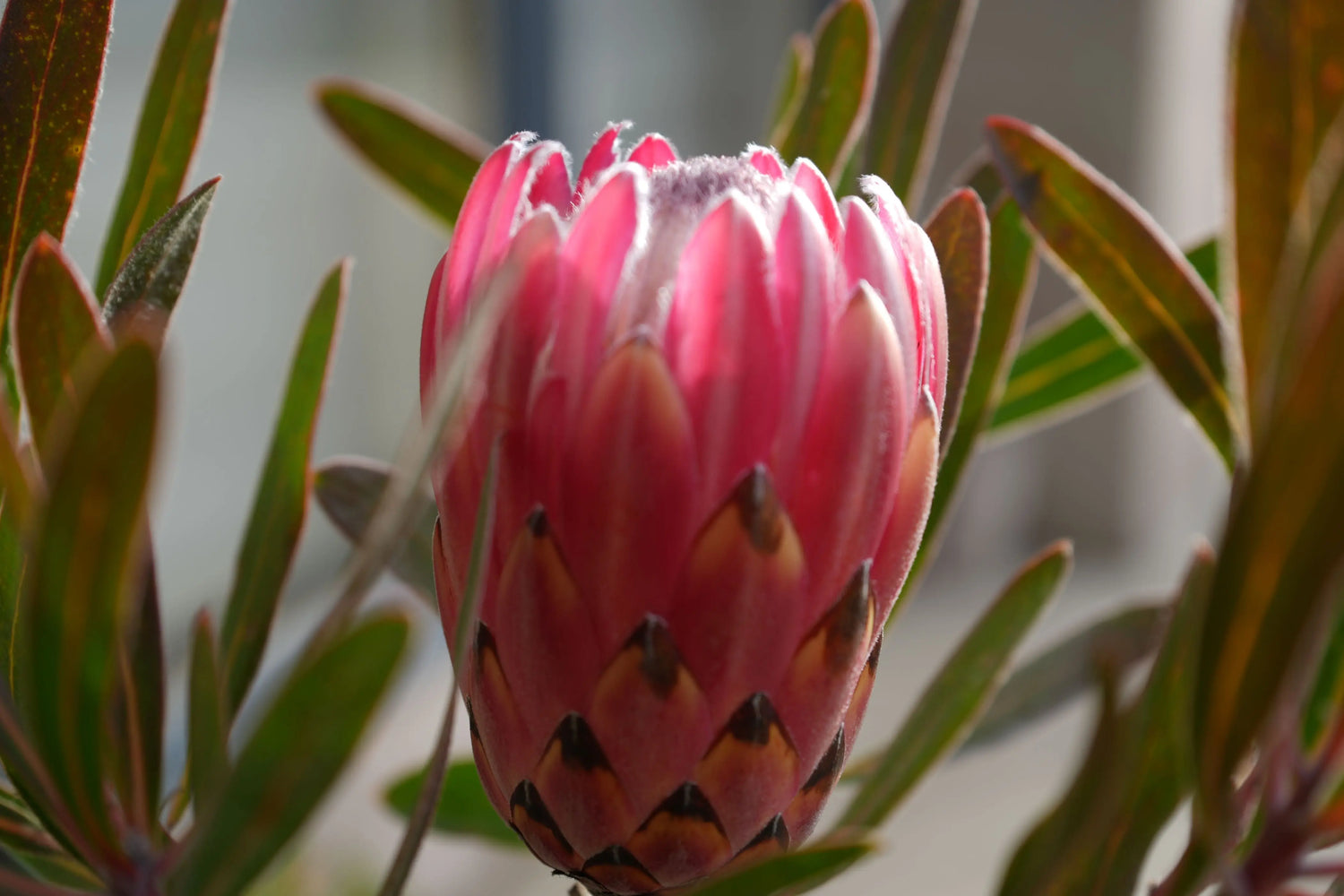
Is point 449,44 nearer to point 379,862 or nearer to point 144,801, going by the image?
point 379,862

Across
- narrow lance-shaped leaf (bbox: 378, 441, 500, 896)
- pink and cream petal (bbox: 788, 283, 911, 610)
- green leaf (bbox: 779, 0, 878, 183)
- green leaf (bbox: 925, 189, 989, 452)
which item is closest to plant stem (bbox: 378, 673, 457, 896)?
narrow lance-shaped leaf (bbox: 378, 441, 500, 896)

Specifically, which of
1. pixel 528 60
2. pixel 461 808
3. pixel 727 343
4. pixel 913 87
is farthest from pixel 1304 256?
pixel 528 60

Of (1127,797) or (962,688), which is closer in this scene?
(1127,797)

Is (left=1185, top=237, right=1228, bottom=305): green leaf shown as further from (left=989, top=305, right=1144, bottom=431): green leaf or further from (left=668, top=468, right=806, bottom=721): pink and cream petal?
(left=668, top=468, right=806, bottom=721): pink and cream petal

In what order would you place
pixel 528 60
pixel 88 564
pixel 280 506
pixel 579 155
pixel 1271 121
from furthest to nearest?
1. pixel 579 155
2. pixel 528 60
3. pixel 280 506
4. pixel 1271 121
5. pixel 88 564

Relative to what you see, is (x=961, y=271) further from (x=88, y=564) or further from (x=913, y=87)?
(x=88, y=564)

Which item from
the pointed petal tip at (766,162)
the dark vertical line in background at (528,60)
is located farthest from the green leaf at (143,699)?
the dark vertical line in background at (528,60)

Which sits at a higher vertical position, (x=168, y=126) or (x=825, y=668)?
(x=168, y=126)

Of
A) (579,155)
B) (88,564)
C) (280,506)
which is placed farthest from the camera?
(579,155)
